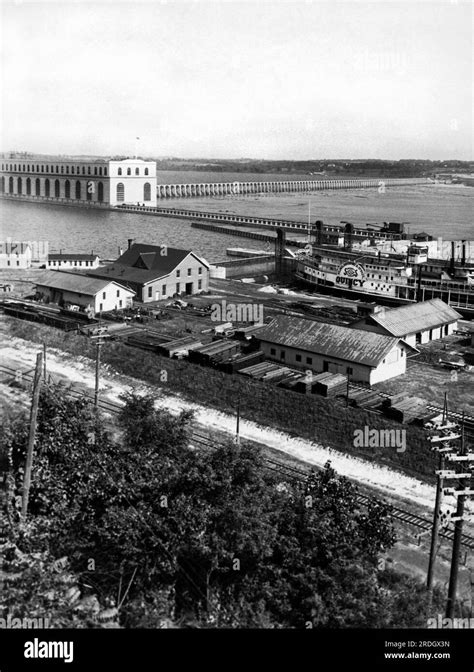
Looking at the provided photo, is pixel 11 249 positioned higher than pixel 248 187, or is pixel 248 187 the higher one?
pixel 248 187

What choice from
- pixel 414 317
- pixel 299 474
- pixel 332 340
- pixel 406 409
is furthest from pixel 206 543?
pixel 414 317

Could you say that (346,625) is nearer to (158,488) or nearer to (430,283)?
(158,488)

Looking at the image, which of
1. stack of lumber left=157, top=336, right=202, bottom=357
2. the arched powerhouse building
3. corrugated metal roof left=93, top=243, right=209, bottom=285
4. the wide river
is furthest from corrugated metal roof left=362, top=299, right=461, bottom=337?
the arched powerhouse building

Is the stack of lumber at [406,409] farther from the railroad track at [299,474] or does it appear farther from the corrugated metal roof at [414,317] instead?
the corrugated metal roof at [414,317]

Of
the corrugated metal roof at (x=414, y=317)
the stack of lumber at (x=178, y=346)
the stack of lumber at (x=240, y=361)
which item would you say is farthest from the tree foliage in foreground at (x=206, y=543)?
the corrugated metal roof at (x=414, y=317)

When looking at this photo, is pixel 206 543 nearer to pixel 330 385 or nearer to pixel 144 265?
pixel 330 385

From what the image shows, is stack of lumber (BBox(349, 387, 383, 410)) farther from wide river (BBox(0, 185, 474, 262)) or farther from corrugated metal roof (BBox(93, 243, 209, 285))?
wide river (BBox(0, 185, 474, 262))
